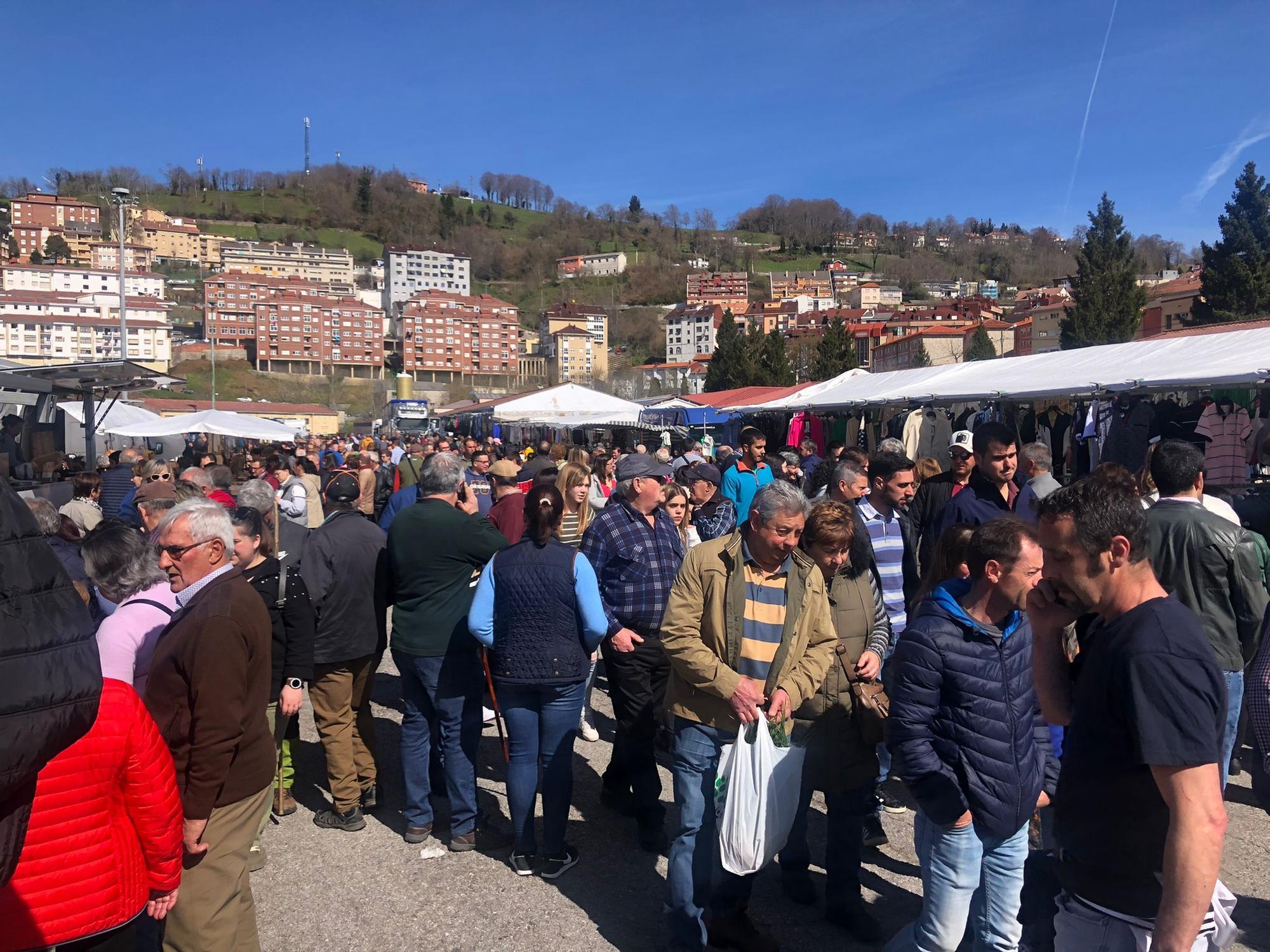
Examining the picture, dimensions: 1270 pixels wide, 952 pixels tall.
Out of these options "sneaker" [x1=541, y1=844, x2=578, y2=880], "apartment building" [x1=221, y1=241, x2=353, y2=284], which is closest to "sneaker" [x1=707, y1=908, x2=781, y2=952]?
"sneaker" [x1=541, y1=844, x2=578, y2=880]

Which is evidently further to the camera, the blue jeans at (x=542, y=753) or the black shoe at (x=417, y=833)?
the black shoe at (x=417, y=833)

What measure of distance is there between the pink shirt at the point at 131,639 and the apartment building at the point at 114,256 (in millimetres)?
120389

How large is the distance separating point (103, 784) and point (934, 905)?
2.14 metres

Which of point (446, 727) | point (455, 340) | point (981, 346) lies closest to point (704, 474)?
point (446, 727)

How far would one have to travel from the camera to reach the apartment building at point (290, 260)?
382 feet

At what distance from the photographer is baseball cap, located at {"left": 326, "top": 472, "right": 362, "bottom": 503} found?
4379 mm

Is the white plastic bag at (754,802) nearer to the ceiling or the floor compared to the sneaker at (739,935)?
nearer to the ceiling

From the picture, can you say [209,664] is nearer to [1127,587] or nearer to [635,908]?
[635,908]

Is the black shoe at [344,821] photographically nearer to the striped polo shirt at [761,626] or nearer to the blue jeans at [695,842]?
the blue jeans at [695,842]

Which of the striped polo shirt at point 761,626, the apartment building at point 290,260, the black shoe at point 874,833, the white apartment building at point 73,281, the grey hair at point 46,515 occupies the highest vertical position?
the apartment building at point 290,260

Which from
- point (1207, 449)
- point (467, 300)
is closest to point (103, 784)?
point (1207, 449)

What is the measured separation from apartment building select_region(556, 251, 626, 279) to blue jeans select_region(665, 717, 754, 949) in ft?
443

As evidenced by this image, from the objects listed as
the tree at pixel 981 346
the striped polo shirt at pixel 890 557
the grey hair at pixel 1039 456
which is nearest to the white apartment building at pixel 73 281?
the tree at pixel 981 346

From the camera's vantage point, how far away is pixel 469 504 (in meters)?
5.09
